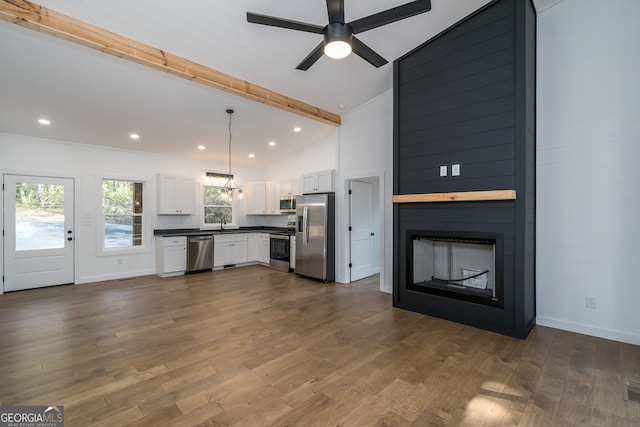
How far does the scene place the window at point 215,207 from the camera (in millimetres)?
7348

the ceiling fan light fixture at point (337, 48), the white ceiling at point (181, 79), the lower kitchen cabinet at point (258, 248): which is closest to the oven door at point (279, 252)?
the lower kitchen cabinet at point (258, 248)

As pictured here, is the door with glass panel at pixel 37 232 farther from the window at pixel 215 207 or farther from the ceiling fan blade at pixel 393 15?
the ceiling fan blade at pixel 393 15

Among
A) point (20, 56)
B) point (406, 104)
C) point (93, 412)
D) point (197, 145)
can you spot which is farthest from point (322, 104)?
point (93, 412)

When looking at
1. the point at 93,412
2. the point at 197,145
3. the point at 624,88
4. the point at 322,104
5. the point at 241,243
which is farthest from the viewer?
the point at 241,243

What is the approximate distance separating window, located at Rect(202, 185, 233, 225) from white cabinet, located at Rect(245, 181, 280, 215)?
54 centimetres

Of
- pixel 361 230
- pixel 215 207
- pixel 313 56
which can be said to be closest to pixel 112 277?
pixel 215 207

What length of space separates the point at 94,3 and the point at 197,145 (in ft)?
11.8

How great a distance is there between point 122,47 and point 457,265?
4.87 m

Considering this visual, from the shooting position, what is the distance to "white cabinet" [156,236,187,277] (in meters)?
6.11

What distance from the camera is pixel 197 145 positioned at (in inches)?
243

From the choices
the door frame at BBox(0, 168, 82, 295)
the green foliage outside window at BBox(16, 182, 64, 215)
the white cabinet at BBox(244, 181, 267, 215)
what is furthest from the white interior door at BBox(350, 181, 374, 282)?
the green foliage outside window at BBox(16, 182, 64, 215)

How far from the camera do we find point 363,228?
19.3 ft

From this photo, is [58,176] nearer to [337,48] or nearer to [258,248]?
[258,248]

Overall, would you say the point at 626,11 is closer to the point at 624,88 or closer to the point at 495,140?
the point at 624,88
